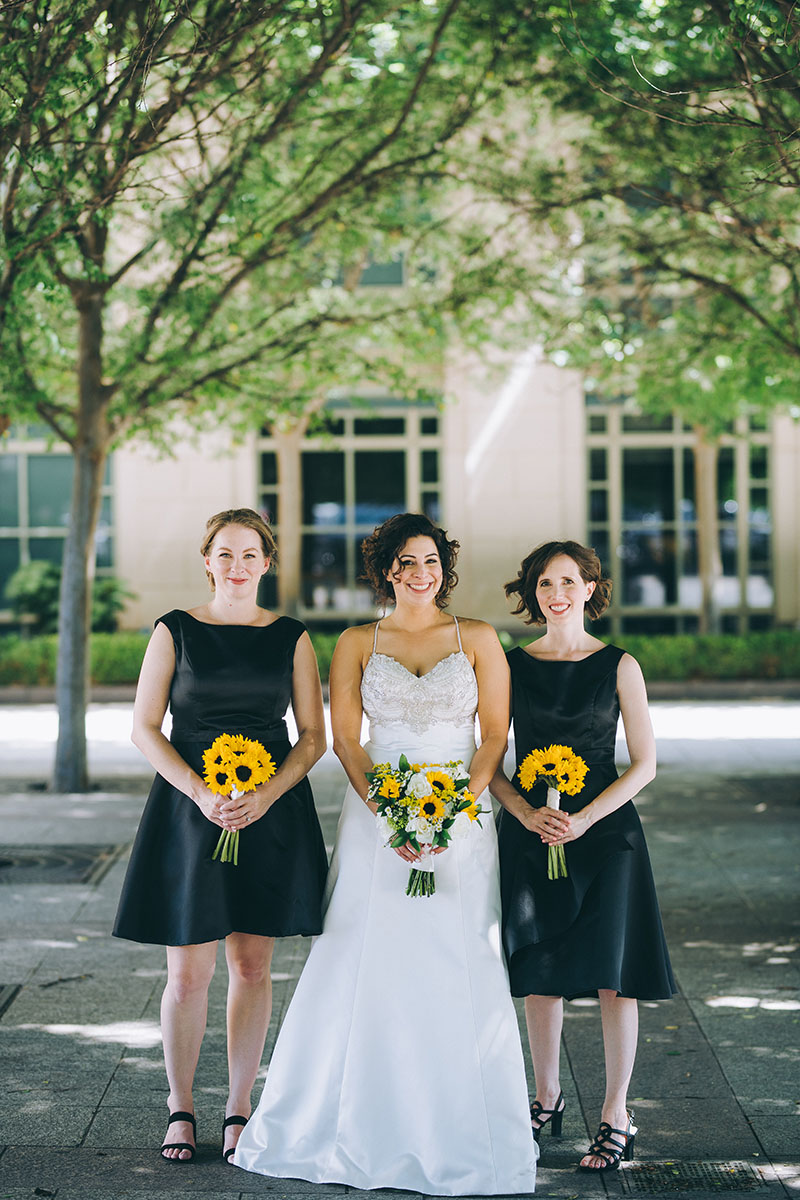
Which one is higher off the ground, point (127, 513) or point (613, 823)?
point (127, 513)

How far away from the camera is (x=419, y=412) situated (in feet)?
77.4

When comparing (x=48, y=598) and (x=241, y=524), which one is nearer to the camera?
(x=241, y=524)

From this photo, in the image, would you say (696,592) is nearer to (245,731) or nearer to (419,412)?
(419,412)

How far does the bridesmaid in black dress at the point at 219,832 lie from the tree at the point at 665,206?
451 cm

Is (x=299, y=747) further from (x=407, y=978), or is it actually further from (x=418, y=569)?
(x=407, y=978)

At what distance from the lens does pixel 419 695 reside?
15.4 ft

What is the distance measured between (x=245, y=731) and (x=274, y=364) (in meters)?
8.02

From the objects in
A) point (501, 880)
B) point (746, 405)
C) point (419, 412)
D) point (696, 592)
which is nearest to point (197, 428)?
point (746, 405)

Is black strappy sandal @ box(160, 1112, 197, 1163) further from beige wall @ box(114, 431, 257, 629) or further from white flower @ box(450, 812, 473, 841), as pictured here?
beige wall @ box(114, 431, 257, 629)

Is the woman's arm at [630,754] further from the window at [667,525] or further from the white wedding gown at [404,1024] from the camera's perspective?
the window at [667,525]

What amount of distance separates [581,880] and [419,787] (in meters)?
0.72

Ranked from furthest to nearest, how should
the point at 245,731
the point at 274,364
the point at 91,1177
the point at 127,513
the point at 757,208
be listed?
the point at 127,513 < the point at 274,364 < the point at 757,208 < the point at 245,731 < the point at 91,1177

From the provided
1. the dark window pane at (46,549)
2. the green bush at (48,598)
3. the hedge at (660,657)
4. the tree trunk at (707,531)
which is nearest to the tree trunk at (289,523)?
the hedge at (660,657)

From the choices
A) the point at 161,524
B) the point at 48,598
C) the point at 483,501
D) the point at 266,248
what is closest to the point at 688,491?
the point at 483,501
